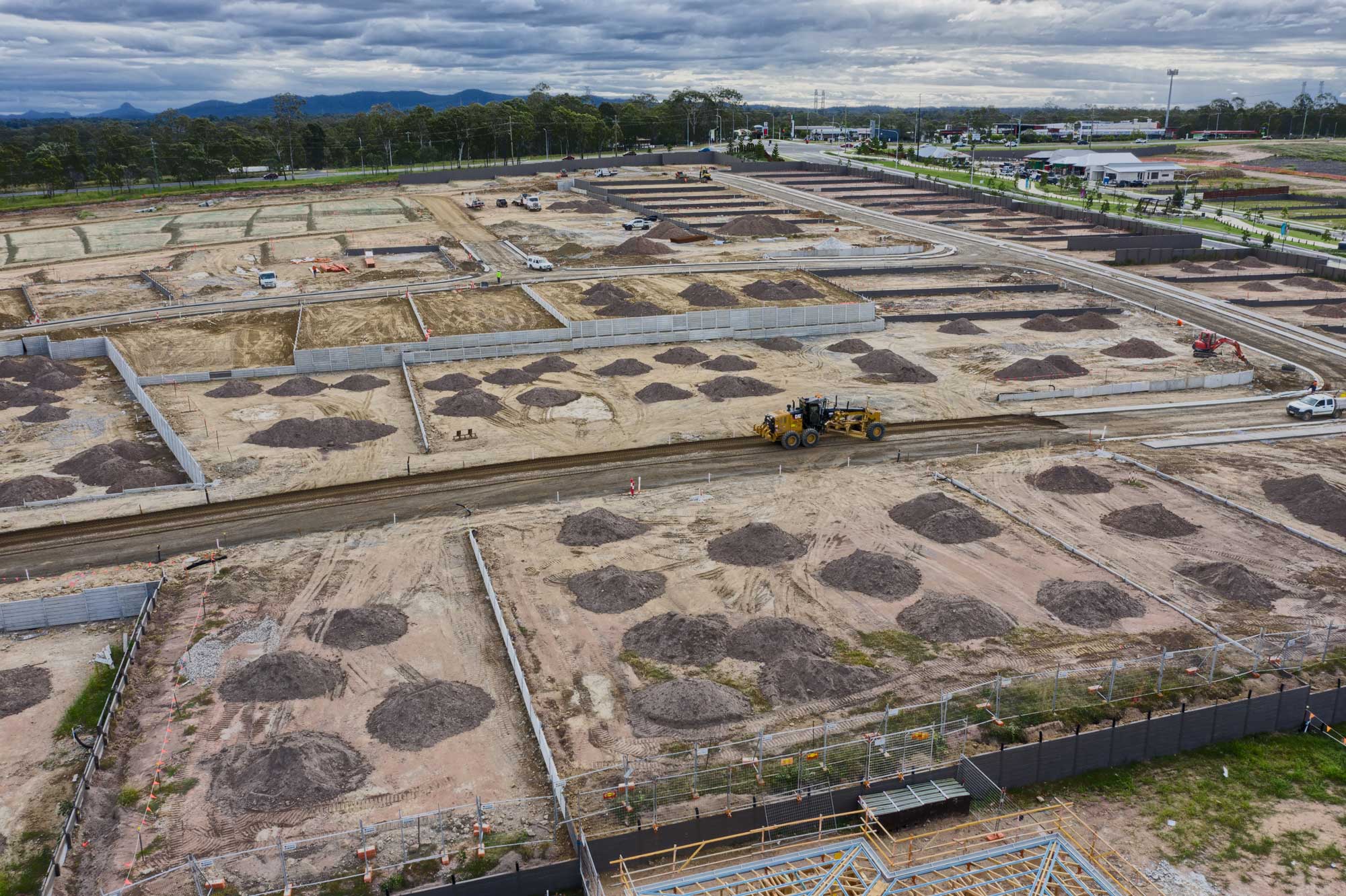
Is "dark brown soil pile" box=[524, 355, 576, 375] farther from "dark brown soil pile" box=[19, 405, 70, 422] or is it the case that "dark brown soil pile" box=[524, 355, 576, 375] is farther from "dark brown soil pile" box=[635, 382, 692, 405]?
"dark brown soil pile" box=[19, 405, 70, 422]

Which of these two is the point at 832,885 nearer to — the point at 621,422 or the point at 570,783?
the point at 570,783

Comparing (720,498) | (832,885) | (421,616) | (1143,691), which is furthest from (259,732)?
(1143,691)

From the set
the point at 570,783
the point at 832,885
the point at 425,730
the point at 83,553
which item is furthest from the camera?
the point at 83,553

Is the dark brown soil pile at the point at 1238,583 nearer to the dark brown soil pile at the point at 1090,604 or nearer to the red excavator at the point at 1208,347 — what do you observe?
the dark brown soil pile at the point at 1090,604

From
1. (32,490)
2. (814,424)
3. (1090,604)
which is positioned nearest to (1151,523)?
(1090,604)

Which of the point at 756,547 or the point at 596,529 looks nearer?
the point at 756,547

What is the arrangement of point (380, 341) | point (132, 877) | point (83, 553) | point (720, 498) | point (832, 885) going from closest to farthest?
point (832, 885), point (132, 877), point (83, 553), point (720, 498), point (380, 341)

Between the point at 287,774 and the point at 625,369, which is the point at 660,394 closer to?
the point at 625,369
